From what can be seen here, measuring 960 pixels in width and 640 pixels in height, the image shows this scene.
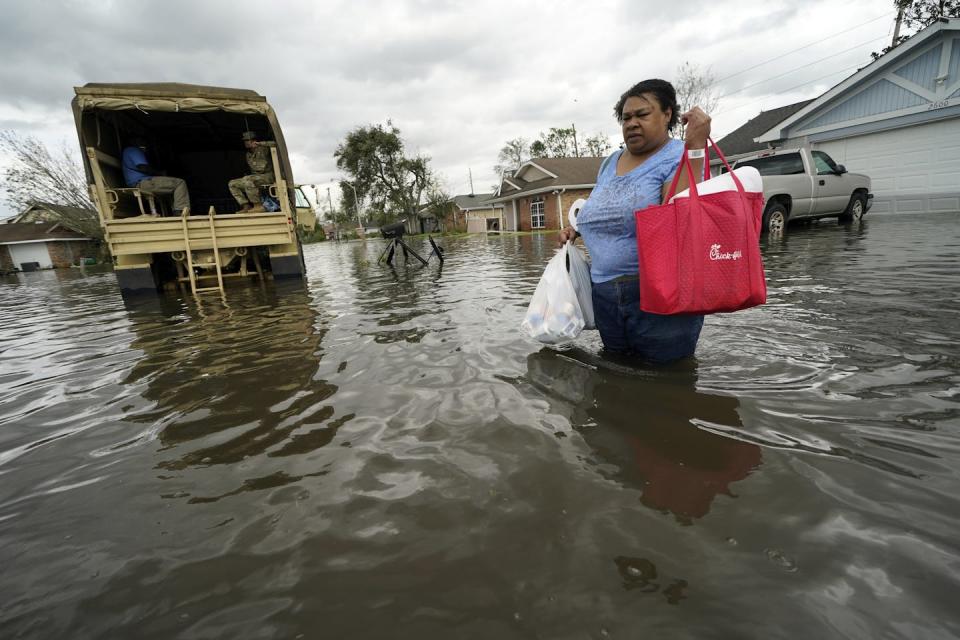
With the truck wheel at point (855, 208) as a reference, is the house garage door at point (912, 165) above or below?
above

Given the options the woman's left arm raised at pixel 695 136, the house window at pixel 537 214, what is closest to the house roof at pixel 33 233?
the house window at pixel 537 214

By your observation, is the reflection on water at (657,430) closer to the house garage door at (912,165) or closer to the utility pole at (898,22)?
the house garage door at (912,165)

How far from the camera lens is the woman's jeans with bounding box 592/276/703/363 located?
8.11 ft

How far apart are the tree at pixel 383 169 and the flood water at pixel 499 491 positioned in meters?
46.6

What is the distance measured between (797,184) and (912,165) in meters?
7.11

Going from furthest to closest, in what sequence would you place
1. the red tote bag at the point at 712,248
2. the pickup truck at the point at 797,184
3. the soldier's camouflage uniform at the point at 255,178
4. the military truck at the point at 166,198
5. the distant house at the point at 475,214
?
the distant house at the point at 475,214
the pickup truck at the point at 797,184
the soldier's camouflage uniform at the point at 255,178
the military truck at the point at 166,198
the red tote bag at the point at 712,248

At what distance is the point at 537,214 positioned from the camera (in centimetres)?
2912

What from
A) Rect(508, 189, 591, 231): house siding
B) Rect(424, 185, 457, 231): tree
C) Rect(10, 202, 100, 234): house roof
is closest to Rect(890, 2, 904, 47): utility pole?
Rect(508, 189, 591, 231): house siding

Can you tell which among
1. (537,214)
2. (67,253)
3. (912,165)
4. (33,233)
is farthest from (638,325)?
(33,233)

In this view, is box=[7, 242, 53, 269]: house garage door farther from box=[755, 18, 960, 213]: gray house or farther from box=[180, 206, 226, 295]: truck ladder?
box=[755, 18, 960, 213]: gray house

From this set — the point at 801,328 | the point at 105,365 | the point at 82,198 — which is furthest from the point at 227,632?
the point at 82,198

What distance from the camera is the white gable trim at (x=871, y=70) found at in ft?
40.2

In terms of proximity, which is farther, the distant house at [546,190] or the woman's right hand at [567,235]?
the distant house at [546,190]

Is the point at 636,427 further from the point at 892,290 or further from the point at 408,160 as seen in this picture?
the point at 408,160
